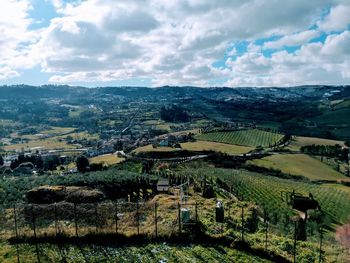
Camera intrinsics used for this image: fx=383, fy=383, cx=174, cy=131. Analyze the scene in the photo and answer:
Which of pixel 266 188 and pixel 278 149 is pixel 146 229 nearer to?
pixel 266 188

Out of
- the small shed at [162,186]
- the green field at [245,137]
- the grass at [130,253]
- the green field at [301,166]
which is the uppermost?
the grass at [130,253]

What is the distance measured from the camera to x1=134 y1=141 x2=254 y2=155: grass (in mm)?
139125

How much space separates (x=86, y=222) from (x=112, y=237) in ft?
8.41

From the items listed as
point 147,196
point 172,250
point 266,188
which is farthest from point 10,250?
point 266,188

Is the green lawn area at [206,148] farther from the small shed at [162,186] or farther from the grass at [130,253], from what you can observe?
the grass at [130,253]

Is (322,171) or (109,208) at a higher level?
(109,208)

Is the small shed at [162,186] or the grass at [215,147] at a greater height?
the small shed at [162,186]

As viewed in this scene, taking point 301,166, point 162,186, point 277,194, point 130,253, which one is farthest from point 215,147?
point 130,253

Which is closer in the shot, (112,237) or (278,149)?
(112,237)

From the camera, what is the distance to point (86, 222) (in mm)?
27812

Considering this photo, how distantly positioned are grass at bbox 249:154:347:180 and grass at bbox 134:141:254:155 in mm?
16366

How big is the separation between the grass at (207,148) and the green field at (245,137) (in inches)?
418

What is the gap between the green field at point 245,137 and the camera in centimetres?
16852

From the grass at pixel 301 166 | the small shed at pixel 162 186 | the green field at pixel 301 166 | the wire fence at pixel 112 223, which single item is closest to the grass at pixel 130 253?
the wire fence at pixel 112 223
